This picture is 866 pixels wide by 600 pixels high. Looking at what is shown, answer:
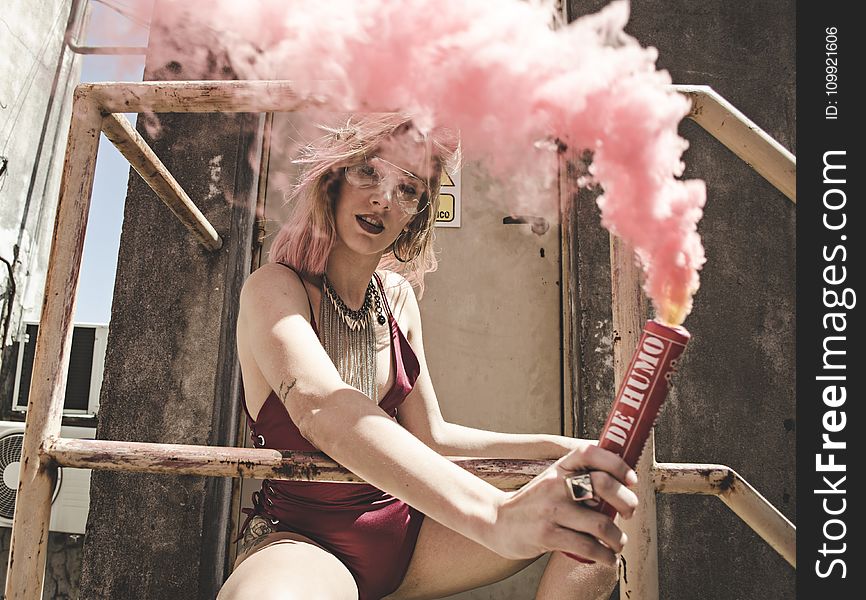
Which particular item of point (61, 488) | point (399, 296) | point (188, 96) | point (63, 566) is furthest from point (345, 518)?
point (63, 566)

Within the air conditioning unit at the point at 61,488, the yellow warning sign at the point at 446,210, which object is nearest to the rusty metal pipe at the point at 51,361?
the yellow warning sign at the point at 446,210

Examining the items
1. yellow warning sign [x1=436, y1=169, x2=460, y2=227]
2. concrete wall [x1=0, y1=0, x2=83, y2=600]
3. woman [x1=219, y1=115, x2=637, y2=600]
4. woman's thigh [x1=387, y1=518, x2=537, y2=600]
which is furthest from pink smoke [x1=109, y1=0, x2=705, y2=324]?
concrete wall [x1=0, y1=0, x2=83, y2=600]

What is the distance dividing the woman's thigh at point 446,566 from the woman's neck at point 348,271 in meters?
0.61

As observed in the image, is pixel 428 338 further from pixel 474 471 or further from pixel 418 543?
pixel 474 471

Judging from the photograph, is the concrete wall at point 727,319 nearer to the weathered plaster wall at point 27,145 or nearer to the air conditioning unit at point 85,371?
the air conditioning unit at point 85,371

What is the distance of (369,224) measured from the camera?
152 centimetres

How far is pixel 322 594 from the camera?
1.17 meters

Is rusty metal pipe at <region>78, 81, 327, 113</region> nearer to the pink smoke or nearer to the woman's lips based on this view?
the pink smoke

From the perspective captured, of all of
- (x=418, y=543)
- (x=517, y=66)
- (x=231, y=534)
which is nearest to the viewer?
(x=517, y=66)

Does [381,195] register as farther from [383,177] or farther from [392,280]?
[392,280]

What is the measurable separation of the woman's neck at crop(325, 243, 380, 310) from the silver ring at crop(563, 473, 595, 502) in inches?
38.4

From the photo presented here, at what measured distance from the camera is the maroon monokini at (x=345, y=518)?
4.58 ft
